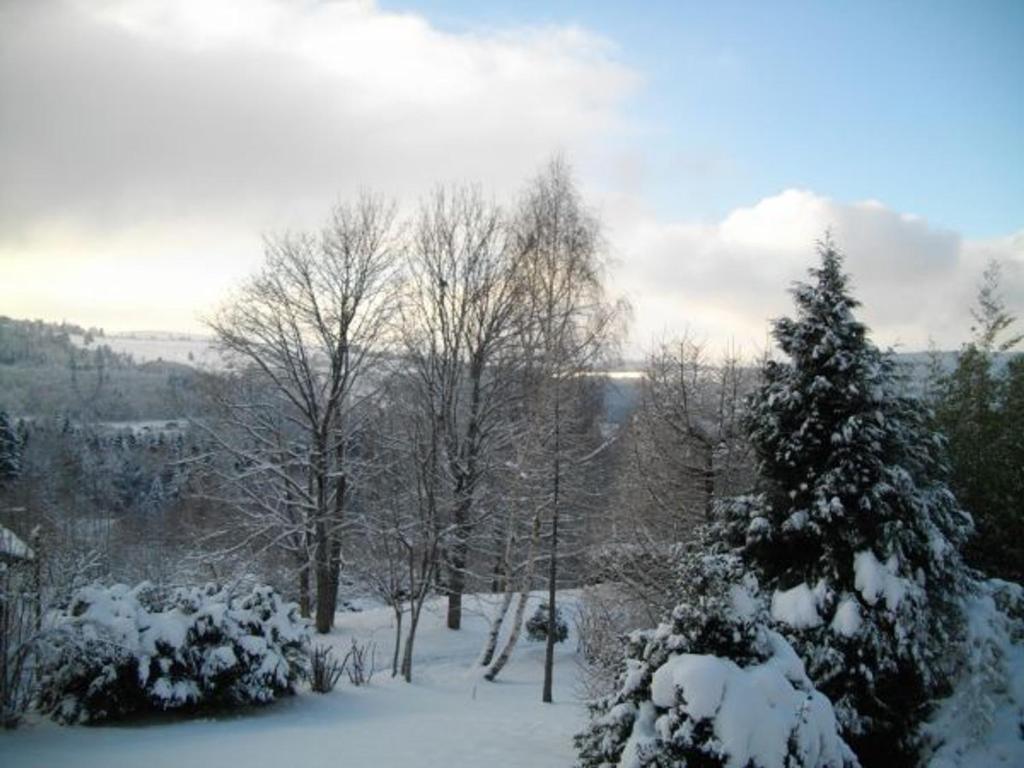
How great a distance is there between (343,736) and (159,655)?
250 centimetres

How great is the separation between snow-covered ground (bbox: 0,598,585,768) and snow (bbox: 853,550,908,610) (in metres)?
3.68

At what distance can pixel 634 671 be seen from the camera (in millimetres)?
5414

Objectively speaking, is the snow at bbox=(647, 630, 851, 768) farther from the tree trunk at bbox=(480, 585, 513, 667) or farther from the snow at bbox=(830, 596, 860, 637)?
the tree trunk at bbox=(480, 585, 513, 667)

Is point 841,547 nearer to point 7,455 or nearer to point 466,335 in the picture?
point 466,335

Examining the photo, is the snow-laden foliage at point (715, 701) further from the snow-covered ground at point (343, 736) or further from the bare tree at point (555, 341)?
the bare tree at point (555, 341)

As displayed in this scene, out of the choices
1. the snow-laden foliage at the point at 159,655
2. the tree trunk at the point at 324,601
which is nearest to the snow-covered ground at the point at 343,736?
the snow-laden foliage at the point at 159,655

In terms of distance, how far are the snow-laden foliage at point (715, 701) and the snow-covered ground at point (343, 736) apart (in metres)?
2.79

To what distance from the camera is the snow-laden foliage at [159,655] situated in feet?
26.7

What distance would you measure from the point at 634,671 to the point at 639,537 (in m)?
10.3

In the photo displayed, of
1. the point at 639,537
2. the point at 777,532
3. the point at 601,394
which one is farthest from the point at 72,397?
the point at 777,532

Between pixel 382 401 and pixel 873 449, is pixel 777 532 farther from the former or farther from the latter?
pixel 382 401

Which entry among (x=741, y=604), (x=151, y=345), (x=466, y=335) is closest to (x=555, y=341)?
(x=466, y=335)

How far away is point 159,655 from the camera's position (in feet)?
28.6

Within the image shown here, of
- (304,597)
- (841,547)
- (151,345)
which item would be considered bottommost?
(304,597)
